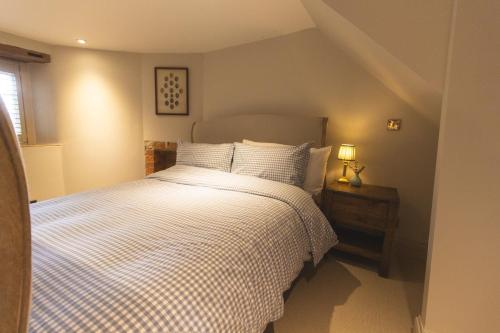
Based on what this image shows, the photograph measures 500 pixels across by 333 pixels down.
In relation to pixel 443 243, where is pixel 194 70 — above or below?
above

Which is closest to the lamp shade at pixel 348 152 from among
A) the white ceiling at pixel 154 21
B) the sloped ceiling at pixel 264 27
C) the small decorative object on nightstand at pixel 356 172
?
the small decorative object on nightstand at pixel 356 172

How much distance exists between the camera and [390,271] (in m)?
2.25

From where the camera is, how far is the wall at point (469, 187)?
1.18 meters

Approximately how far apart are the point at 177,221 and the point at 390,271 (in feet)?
6.13

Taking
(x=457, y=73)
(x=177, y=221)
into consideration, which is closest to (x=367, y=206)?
(x=457, y=73)

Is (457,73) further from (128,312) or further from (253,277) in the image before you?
(128,312)

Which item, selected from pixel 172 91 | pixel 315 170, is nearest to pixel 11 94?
pixel 172 91

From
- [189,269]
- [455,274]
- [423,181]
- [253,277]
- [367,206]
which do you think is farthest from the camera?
[423,181]

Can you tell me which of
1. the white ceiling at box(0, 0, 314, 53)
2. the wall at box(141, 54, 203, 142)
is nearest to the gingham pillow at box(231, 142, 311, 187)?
the white ceiling at box(0, 0, 314, 53)

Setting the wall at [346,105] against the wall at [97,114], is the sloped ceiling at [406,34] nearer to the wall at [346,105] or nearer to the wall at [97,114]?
the wall at [346,105]

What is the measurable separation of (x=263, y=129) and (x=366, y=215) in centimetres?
129

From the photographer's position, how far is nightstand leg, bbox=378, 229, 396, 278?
2100 mm

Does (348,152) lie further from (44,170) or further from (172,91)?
(44,170)

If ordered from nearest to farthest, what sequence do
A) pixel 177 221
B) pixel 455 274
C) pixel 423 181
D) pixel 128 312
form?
pixel 128 312 < pixel 455 274 < pixel 177 221 < pixel 423 181
